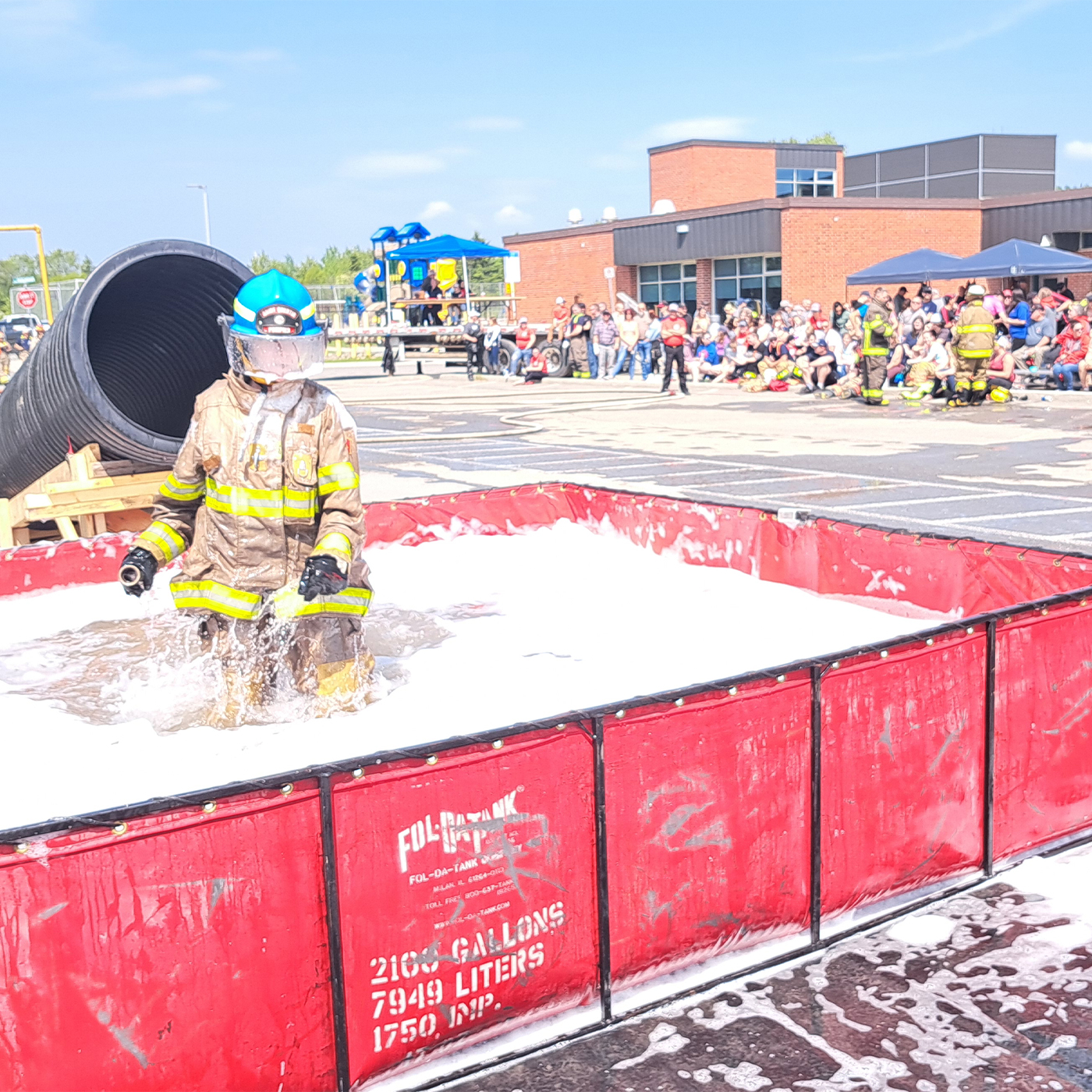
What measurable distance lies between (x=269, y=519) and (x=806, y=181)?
49.1 meters

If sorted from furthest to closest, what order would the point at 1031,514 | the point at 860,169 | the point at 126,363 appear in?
1. the point at 860,169
2. the point at 1031,514
3. the point at 126,363

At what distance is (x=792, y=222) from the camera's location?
33.6m

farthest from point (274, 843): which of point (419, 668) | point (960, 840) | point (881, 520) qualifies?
point (881, 520)

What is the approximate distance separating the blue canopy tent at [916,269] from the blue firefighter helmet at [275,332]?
19.9m

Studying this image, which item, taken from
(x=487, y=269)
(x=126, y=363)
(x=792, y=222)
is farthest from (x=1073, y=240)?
(x=487, y=269)

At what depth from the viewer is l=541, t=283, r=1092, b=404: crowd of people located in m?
20.2

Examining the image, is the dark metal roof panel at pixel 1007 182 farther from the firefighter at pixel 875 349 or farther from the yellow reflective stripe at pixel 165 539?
the yellow reflective stripe at pixel 165 539

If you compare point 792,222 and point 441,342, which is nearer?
point 441,342

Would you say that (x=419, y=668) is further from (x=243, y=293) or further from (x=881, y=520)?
(x=881, y=520)

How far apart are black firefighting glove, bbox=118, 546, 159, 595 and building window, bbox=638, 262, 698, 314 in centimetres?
3411

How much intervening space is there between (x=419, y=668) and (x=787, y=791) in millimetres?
2961

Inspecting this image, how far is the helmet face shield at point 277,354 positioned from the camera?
4707 millimetres

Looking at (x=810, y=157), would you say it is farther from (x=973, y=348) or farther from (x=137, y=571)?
(x=137, y=571)

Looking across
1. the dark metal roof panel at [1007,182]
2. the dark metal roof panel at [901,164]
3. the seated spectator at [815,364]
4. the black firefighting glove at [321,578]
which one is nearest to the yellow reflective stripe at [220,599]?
the black firefighting glove at [321,578]
